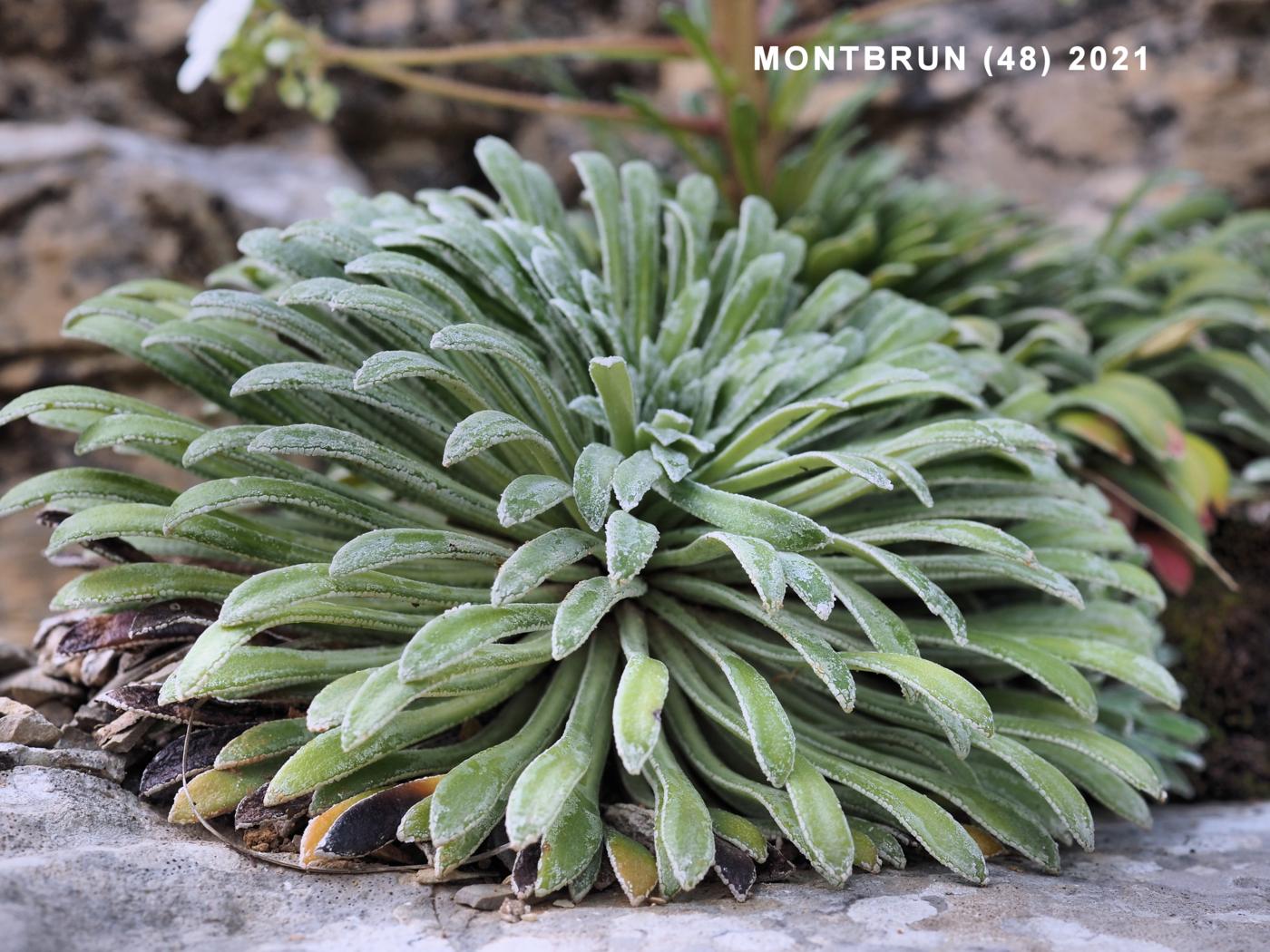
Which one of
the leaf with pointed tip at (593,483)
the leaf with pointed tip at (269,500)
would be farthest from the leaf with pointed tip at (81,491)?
the leaf with pointed tip at (593,483)

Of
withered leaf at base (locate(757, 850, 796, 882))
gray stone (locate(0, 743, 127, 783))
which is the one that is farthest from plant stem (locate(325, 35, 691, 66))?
withered leaf at base (locate(757, 850, 796, 882))

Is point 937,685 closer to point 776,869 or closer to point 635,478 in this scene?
point 776,869

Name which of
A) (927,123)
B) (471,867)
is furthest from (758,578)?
(927,123)

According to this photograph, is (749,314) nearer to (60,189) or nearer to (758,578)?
(758,578)

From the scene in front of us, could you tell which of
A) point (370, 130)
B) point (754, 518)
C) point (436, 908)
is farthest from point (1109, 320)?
point (370, 130)

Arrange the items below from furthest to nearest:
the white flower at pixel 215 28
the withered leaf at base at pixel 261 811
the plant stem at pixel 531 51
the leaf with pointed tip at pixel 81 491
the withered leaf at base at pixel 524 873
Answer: the plant stem at pixel 531 51
the white flower at pixel 215 28
the leaf with pointed tip at pixel 81 491
the withered leaf at base at pixel 261 811
the withered leaf at base at pixel 524 873

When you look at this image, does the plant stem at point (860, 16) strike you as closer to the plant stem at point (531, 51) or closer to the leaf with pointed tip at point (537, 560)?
the plant stem at point (531, 51)
